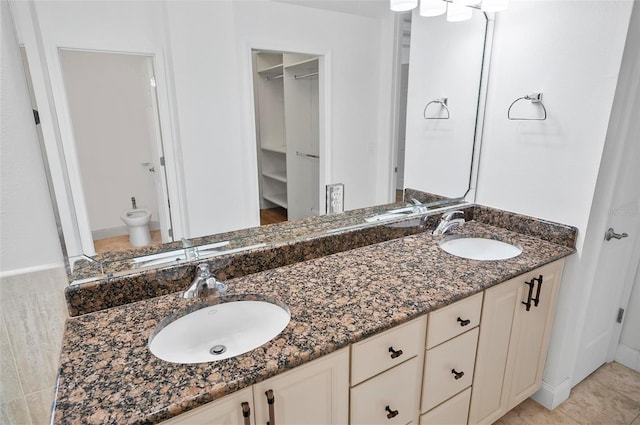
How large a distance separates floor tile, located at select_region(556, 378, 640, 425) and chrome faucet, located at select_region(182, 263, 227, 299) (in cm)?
187

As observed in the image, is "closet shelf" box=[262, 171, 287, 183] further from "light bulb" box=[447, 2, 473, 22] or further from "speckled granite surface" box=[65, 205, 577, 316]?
"light bulb" box=[447, 2, 473, 22]

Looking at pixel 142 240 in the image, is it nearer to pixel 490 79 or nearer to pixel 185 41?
pixel 185 41

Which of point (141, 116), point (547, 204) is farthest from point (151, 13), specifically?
point (547, 204)

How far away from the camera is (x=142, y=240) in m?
1.24

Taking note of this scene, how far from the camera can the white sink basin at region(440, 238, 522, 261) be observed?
1827 millimetres

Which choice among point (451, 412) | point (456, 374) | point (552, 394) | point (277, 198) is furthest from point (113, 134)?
point (552, 394)

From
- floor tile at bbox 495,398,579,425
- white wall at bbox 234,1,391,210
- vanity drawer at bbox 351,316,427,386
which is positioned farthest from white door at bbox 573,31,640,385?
vanity drawer at bbox 351,316,427,386

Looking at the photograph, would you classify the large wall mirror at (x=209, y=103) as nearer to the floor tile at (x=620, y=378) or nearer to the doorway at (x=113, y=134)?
the doorway at (x=113, y=134)

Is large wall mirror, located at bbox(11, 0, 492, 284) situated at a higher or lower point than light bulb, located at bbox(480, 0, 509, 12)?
lower

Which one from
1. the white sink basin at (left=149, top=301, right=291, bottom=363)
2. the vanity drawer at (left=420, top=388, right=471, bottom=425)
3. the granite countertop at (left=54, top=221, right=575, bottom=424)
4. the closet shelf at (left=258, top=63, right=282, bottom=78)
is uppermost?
the closet shelf at (left=258, top=63, right=282, bottom=78)

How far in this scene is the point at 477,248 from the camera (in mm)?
1914

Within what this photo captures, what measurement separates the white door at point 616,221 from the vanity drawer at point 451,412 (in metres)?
0.88

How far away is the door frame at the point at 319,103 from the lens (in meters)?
1.23

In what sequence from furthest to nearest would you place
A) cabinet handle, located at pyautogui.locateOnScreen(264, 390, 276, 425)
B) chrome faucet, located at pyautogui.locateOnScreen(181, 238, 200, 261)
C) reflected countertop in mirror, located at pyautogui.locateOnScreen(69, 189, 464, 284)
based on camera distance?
chrome faucet, located at pyautogui.locateOnScreen(181, 238, 200, 261)
reflected countertop in mirror, located at pyautogui.locateOnScreen(69, 189, 464, 284)
cabinet handle, located at pyautogui.locateOnScreen(264, 390, 276, 425)
